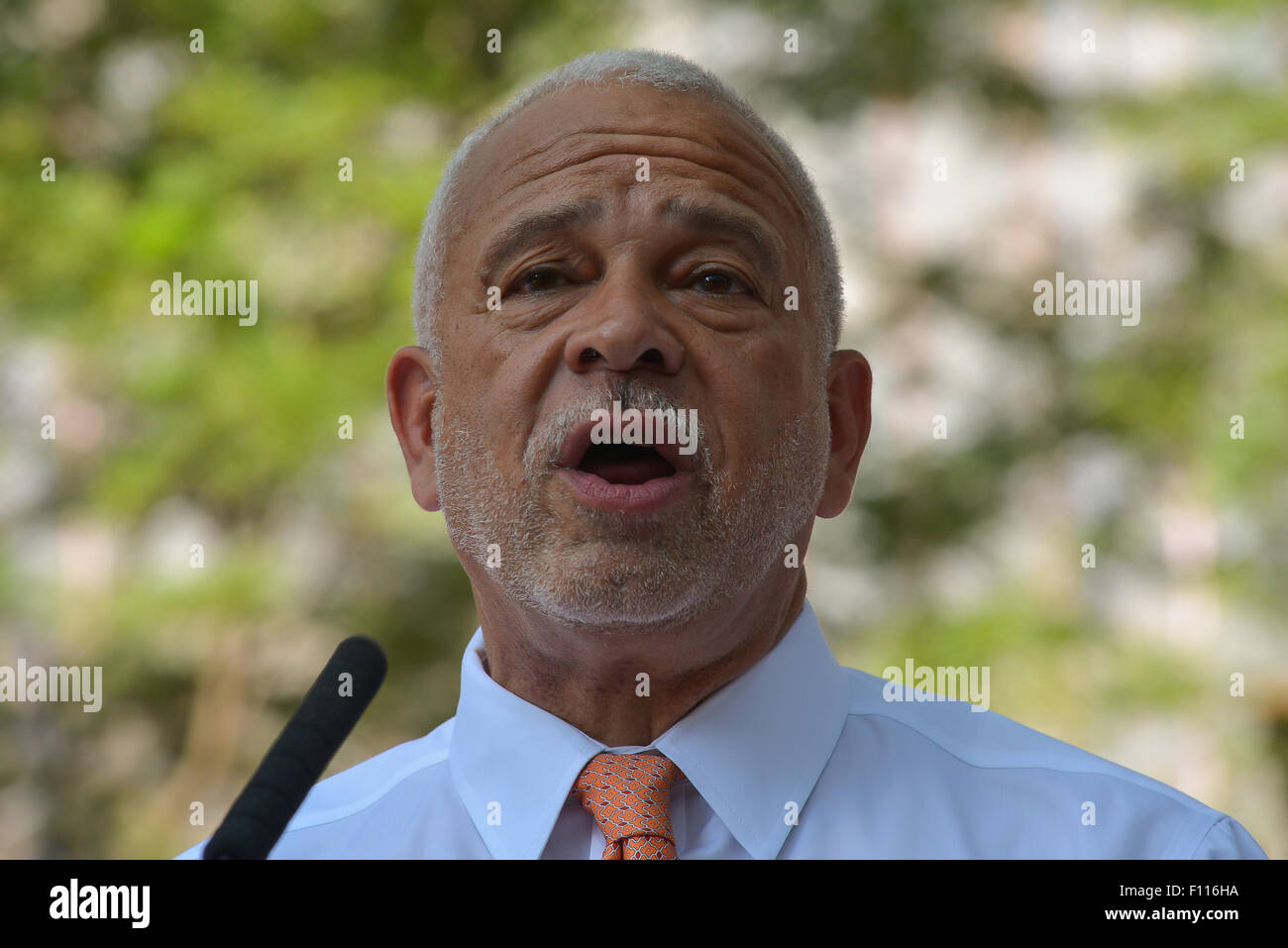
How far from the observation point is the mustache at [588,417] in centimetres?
185

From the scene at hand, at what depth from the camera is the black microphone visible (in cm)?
143

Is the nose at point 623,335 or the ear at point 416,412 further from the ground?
the nose at point 623,335

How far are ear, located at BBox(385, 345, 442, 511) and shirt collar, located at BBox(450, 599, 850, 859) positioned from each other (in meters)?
0.35

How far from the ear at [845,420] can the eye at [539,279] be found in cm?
52

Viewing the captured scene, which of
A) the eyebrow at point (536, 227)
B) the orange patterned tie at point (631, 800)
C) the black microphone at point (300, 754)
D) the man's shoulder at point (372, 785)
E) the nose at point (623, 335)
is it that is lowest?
the man's shoulder at point (372, 785)

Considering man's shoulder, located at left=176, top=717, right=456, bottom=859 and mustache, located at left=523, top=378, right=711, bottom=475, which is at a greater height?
mustache, located at left=523, top=378, right=711, bottom=475

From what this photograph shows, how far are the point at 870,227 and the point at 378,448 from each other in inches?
126

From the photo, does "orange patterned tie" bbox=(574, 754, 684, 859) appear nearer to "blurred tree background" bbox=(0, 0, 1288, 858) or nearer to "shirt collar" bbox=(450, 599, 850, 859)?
"shirt collar" bbox=(450, 599, 850, 859)

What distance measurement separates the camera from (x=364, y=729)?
8.00 meters

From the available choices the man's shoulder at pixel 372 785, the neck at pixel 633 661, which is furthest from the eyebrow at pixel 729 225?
the man's shoulder at pixel 372 785

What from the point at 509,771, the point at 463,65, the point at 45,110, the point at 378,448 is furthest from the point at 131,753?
the point at 509,771
